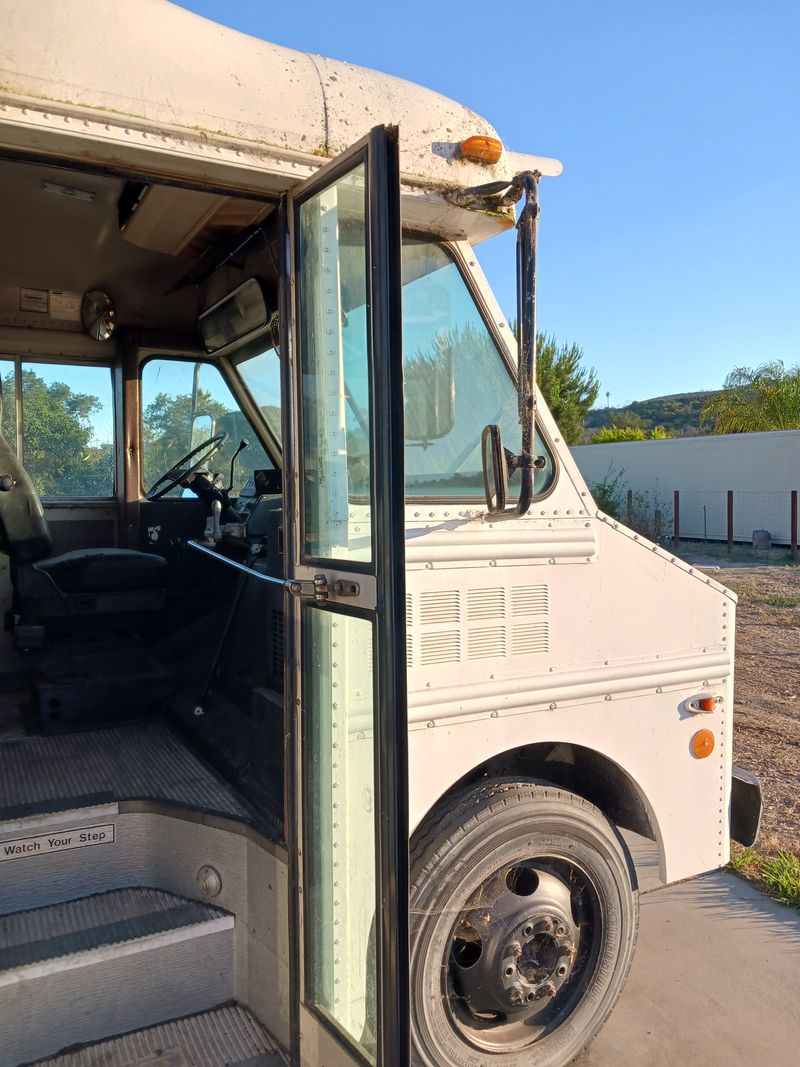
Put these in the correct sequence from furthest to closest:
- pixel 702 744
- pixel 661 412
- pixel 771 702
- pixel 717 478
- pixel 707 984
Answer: pixel 661 412, pixel 717 478, pixel 771 702, pixel 707 984, pixel 702 744

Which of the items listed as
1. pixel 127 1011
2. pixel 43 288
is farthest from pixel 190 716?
pixel 43 288

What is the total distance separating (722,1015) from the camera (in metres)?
2.99

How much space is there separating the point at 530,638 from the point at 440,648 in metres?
0.30

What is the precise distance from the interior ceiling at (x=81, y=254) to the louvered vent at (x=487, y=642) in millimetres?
1590

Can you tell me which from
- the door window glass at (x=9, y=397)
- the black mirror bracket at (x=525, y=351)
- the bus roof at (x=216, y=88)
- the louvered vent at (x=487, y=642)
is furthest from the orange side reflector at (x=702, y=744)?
the door window glass at (x=9, y=397)

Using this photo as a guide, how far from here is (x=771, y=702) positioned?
7031 mm

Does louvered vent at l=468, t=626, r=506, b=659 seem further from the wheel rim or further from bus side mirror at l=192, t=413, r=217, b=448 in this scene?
bus side mirror at l=192, t=413, r=217, b=448

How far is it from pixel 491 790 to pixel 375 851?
596mm

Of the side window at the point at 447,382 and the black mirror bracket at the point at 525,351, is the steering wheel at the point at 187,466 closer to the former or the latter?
the side window at the point at 447,382

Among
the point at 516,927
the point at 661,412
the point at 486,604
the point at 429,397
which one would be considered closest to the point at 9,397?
the point at 429,397

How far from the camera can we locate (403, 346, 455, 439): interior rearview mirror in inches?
93.0

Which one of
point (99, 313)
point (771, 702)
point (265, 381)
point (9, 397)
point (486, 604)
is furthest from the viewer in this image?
point (771, 702)

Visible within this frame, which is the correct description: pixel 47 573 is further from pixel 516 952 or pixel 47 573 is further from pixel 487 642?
pixel 516 952

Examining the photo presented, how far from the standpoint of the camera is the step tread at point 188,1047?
2150mm
